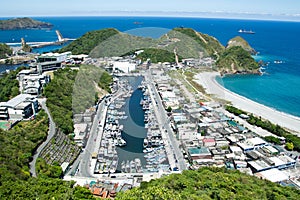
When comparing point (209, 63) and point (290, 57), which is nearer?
point (209, 63)

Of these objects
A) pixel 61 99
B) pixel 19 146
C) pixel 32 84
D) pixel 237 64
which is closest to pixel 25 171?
pixel 19 146

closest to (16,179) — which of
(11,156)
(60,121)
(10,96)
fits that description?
(11,156)

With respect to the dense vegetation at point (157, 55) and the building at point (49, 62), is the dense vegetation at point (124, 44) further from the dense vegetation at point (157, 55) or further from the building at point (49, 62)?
the building at point (49, 62)

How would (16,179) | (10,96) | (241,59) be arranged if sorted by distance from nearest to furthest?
(16,179), (10,96), (241,59)

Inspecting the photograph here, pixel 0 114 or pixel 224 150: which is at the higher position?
pixel 0 114

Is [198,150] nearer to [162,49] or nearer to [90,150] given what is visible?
[90,150]

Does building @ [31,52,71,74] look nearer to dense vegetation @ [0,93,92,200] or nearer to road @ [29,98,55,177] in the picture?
road @ [29,98,55,177]

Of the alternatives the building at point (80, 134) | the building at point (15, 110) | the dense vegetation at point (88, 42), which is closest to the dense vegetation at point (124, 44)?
the dense vegetation at point (88, 42)

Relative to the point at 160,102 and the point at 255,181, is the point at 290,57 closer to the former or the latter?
the point at 160,102
